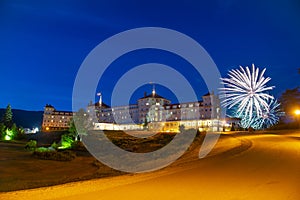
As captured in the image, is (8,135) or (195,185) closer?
(195,185)

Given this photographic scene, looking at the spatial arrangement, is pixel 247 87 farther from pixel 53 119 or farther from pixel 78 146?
pixel 53 119

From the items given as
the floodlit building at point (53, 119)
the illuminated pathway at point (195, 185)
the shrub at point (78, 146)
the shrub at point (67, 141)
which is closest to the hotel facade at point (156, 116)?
the floodlit building at point (53, 119)

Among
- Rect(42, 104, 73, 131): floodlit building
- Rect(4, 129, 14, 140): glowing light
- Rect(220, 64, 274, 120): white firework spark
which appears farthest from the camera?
Rect(42, 104, 73, 131): floodlit building

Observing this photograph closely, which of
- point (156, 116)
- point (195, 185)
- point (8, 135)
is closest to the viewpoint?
point (195, 185)

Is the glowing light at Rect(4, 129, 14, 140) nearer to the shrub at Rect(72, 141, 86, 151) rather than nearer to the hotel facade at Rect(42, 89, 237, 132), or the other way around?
the hotel facade at Rect(42, 89, 237, 132)

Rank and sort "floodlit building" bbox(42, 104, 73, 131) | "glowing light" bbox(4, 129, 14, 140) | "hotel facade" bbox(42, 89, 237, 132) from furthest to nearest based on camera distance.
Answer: "floodlit building" bbox(42, 104, 73, 131), "hotel facade" bbox(42, 89, 237, 132), "glowing light" bbox(4, 129, 14, 140)

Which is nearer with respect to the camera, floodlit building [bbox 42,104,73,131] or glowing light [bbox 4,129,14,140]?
glowing light [bbox 4,129,14,140]

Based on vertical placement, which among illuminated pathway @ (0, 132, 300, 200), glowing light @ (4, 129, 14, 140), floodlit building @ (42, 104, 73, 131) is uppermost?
floodlit building @ (42, 104, 73, 131)

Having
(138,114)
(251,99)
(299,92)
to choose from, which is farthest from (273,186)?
(138,114)

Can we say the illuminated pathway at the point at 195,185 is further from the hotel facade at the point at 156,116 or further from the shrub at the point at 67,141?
the hotel facade at the point at 156,116

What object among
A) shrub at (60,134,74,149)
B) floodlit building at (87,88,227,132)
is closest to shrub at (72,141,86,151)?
shrub at (60,134,74,149)

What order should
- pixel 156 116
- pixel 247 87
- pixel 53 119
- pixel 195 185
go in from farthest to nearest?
pixel 53 119
pixel 156 116
pixel 247 87
pixel 195 185

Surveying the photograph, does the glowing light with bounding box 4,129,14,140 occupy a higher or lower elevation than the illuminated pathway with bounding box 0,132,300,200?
higher

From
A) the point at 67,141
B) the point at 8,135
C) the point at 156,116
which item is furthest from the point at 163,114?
the point at 67,141
